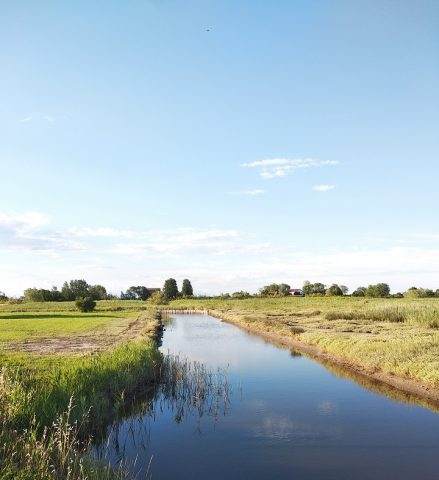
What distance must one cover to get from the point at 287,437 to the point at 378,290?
132m

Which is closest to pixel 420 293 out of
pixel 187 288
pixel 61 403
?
pixel 187 288

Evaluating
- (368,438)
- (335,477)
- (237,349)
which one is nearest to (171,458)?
(335,477)

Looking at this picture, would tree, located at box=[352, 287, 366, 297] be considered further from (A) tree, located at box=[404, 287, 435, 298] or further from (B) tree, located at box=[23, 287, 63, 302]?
(B) tree, located at box=[23, 287, 63, 302]

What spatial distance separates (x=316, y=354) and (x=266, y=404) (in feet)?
53.0

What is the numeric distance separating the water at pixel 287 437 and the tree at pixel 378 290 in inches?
4568

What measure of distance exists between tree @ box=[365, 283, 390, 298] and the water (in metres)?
116

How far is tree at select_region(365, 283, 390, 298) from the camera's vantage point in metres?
137

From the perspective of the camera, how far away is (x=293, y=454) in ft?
50.5

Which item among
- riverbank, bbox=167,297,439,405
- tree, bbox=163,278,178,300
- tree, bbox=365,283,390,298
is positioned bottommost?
riverbank, bbox=167,297,439,405

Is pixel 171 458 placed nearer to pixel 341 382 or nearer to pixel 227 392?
pixel 227 392

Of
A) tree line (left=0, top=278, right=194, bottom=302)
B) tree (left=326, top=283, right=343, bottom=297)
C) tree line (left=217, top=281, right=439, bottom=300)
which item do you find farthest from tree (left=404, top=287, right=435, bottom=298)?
tree line (left=0, top=278, right=194, bottom=302)

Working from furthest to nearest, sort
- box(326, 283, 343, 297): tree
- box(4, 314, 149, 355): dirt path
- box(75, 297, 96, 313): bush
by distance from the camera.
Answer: box(326, 283, 343, 297): tree
box(75, 297, 96, 313): bush
box(4, 314, 149, 355): dirt path

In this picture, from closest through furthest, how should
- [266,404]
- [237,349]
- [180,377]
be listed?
[266,404]
[180,377]
[237,349]

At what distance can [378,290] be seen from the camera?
14088 centimetres
